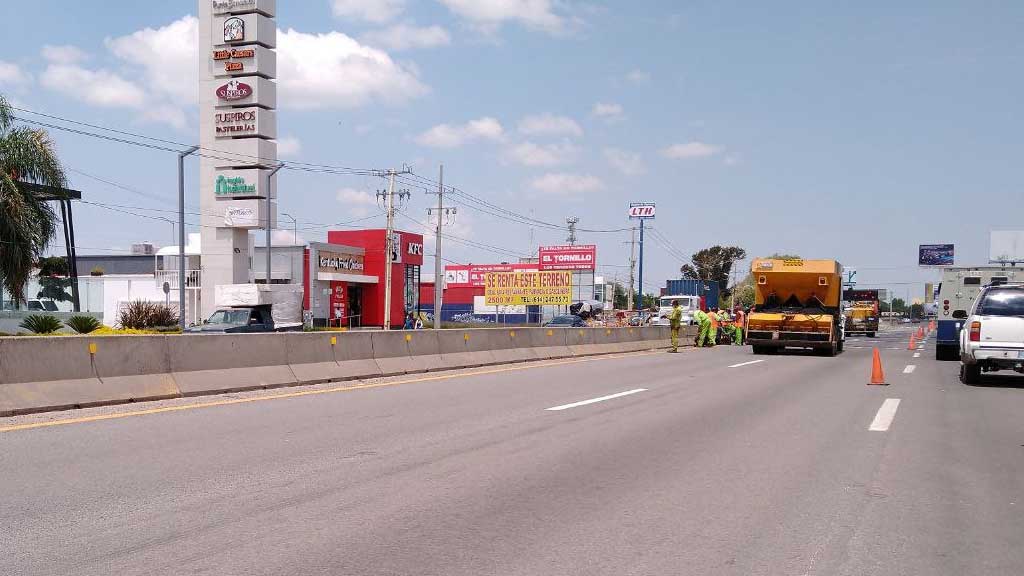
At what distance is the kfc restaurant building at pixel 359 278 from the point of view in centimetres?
5853

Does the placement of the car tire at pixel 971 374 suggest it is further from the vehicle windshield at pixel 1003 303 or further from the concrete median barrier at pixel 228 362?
the concrete median barrier at pixel 228 362

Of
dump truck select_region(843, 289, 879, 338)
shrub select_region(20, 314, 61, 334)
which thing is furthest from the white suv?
dump truck select_region(843, 289, 879, 338)

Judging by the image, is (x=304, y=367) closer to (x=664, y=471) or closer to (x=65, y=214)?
(x=664, y=471)

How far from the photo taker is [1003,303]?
1641 cm

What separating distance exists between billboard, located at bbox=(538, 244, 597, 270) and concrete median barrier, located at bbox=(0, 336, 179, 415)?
82.1 metres

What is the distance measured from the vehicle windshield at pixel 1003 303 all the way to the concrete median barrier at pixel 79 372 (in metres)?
14.1

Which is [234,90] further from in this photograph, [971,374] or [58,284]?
[971,374]

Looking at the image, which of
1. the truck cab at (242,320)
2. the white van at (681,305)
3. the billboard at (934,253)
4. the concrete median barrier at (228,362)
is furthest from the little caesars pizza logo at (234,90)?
the billboard at (934,253)

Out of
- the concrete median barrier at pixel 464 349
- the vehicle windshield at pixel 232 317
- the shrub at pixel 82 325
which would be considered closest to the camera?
the concrete median barrier at pixel 464 349

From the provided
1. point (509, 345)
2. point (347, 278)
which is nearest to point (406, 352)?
point (509, 345)

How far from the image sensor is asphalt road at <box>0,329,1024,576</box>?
516 cm

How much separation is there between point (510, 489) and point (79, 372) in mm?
6999

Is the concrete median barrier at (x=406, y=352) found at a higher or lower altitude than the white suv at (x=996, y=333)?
lower

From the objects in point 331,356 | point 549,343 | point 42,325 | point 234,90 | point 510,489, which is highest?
point 234,90
